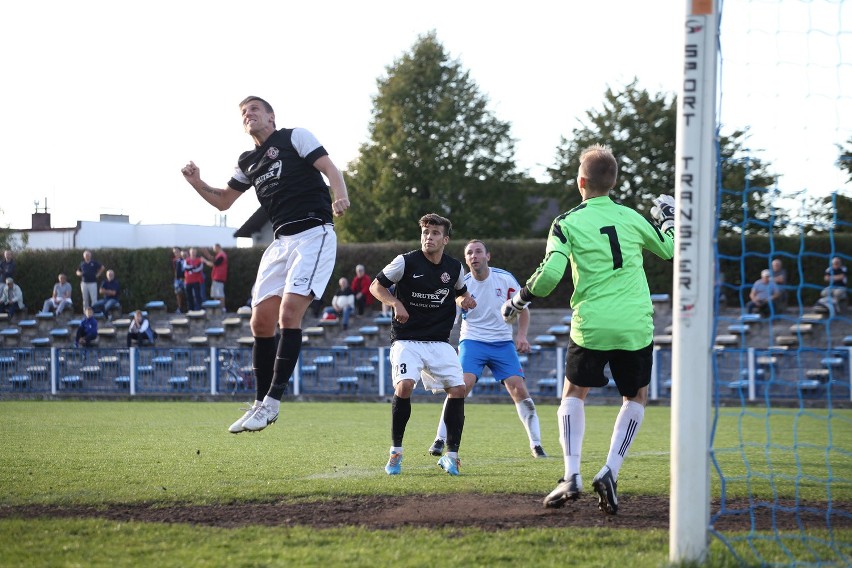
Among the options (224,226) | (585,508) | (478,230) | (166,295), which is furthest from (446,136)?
(585,508)

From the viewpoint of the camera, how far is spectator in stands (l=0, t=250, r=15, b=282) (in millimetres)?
33141

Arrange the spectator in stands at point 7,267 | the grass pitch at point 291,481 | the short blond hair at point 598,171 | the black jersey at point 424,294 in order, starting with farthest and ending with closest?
the spectator in stands at point 7,267 < the black jersey at point 424,294 < the short blond hair at point 598,171 < the grass pitch at point 291,481

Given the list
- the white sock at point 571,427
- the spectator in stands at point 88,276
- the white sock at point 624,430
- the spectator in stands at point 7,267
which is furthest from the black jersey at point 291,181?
the spectator in stands at point 7,267

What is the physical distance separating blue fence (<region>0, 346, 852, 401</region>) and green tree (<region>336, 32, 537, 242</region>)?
22.8m

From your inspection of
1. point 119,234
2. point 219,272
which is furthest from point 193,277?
point 119,234

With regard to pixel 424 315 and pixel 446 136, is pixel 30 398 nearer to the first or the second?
pixel 424 315

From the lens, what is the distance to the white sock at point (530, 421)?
406 inches

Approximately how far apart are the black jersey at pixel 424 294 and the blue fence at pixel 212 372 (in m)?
14.2

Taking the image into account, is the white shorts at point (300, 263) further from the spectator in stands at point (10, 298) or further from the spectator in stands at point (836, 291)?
the spectator in stands at point (10, 298)

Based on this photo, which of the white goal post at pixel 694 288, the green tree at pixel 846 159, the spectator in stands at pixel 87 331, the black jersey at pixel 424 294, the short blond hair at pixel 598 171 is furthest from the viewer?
the spectator in stands at pixel 87 331

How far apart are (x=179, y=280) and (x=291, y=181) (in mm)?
26181

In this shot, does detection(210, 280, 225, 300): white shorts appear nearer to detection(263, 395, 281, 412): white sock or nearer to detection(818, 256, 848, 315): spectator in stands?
detection(818, 256, 848, 315): spectator in stands

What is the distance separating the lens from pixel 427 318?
30.0 feet

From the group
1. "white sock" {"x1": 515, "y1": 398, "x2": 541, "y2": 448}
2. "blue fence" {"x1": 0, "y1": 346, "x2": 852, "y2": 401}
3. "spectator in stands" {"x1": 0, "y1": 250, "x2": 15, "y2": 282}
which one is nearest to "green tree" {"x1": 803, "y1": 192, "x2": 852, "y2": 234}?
"white sock" {"x1": 515, "y1": 398, "x2": 541, "y2": 448}
